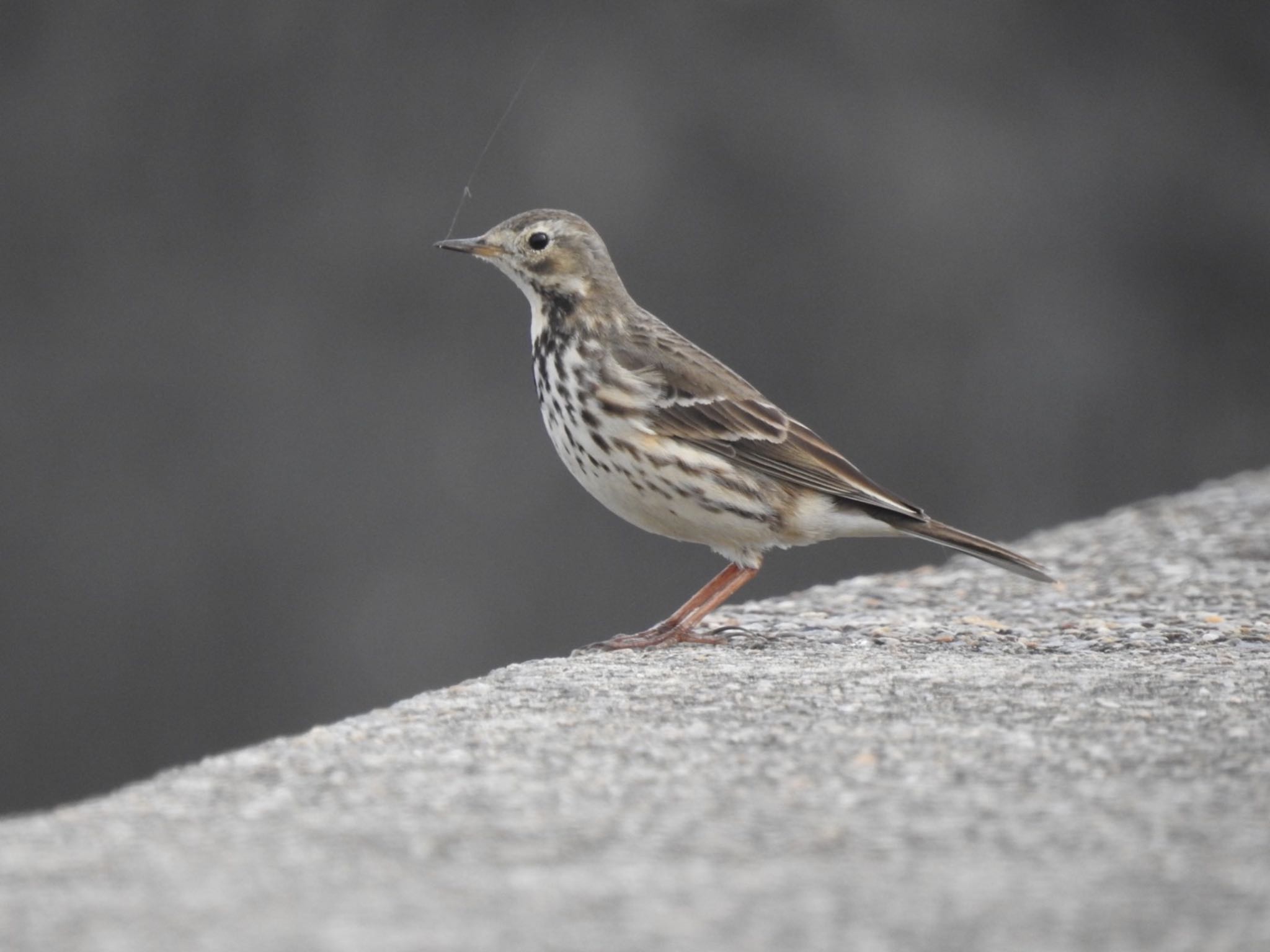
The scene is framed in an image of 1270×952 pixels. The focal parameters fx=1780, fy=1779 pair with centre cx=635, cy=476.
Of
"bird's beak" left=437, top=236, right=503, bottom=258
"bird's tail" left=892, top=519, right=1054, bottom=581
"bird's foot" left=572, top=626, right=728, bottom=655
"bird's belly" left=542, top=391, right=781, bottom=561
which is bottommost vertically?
"bird's foot" left=572, top=626, right=728, bottom=655

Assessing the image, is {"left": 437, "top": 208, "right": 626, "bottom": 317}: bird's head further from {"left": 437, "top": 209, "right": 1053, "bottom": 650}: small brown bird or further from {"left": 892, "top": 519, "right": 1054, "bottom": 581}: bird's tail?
{"left": 892, "top": 519, "right": 1054, "bottom": 581}: bird's tail

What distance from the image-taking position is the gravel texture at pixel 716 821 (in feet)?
8.29

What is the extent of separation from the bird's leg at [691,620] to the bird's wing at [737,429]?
374mm

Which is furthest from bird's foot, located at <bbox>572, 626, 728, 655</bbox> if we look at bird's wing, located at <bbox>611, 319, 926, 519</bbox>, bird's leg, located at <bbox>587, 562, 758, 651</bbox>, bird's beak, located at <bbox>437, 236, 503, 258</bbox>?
bird's beak, located at <bbox>437, 236, 503, 258</bbox>

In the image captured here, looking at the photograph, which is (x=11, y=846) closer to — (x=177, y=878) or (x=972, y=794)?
(x=177, y=878)

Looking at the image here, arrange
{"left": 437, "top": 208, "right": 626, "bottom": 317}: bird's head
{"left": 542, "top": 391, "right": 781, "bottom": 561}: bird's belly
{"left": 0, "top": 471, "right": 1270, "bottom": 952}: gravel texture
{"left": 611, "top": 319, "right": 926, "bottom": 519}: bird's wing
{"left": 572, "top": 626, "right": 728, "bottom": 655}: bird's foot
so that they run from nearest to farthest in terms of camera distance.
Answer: {"left": 0, "top": 471, "right": 1270, "bottom": 952}: gravel texture, {"left": 572, "top": 626, "right": 728, "bottom": 655}: bird's foot, {"left": 542, "top": 391, "right": 781, "bottom": 561}: bird's belly, {"left": 611, "top": 319, "right": 926, "bottom": 519}: bird's wing, {"left": 437, "top": 208, "right": 626, "bottom": 317}: bird's head

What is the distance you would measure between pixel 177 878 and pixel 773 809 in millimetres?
1046

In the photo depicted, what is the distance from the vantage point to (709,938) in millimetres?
2477

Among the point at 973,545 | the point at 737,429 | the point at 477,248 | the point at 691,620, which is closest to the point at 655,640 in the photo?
the point at 691,620

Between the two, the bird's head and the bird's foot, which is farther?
the bird's head

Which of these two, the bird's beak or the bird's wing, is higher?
the bird's beak

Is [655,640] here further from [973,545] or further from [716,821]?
[716,821]

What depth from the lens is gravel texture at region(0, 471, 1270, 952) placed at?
2.53m

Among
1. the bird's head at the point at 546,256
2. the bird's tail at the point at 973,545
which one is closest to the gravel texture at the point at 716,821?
the bird's tail at the point at 973,545
